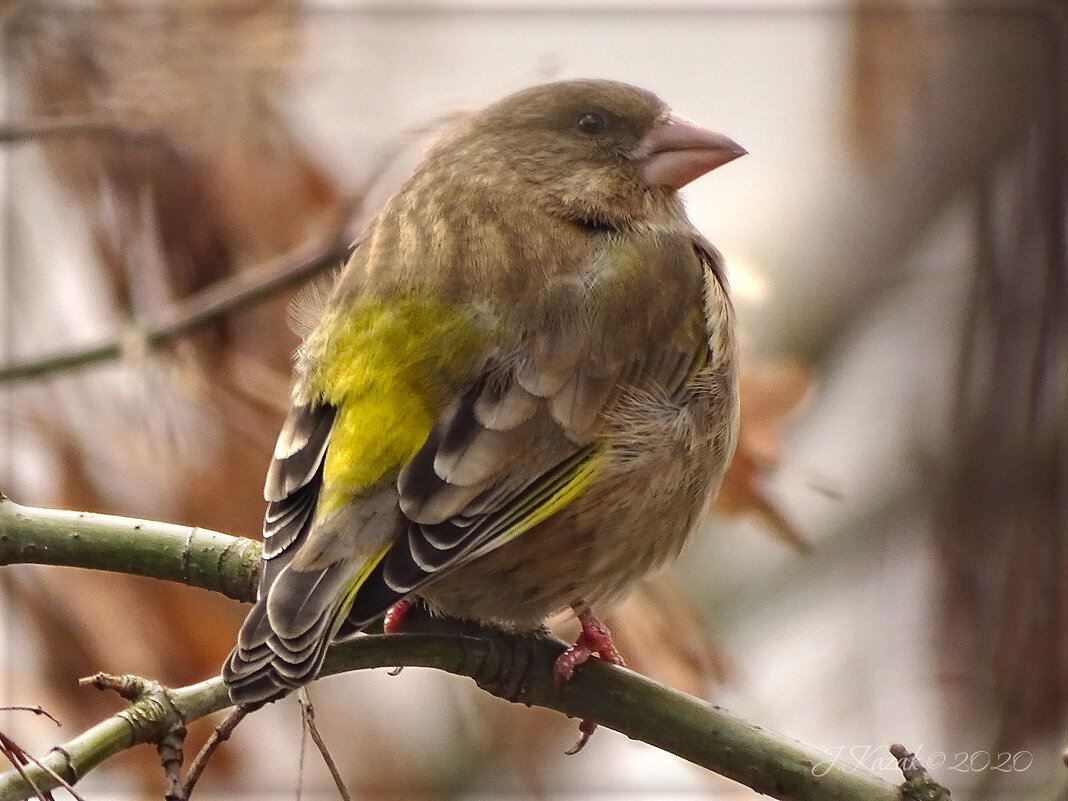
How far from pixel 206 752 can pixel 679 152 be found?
6.27ft

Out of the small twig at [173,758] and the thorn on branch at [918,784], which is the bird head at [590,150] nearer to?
the thorn on branch at [918,784]

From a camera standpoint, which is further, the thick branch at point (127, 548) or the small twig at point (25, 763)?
the thick branch at point (127, 548)

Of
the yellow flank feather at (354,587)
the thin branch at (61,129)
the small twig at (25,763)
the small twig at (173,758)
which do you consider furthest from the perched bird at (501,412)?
the thin branch at (61,129)

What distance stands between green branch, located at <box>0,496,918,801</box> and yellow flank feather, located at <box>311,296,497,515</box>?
0.26 metres

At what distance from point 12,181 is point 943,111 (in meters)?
3.21

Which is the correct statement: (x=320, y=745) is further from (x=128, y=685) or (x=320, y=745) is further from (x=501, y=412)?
(x=501, y=412)

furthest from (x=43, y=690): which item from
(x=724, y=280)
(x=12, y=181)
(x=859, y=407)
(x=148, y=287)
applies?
(x=859, y=407)

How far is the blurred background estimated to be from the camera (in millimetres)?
3281

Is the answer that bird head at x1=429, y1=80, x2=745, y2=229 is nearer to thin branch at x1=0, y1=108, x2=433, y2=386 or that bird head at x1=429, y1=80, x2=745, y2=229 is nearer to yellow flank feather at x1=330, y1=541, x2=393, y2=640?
thin branch at x1=0, y1=108, x2=433, y2=386

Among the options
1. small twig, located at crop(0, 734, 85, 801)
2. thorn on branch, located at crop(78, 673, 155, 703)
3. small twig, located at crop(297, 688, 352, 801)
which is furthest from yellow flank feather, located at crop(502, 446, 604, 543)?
small twig, located at crop(0, 734, 85, 801)

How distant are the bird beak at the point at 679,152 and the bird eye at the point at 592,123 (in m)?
0.11

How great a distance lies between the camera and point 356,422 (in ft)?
8.68

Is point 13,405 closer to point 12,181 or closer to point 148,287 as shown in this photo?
point 148,287

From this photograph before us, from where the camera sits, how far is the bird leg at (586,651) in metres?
2.58
